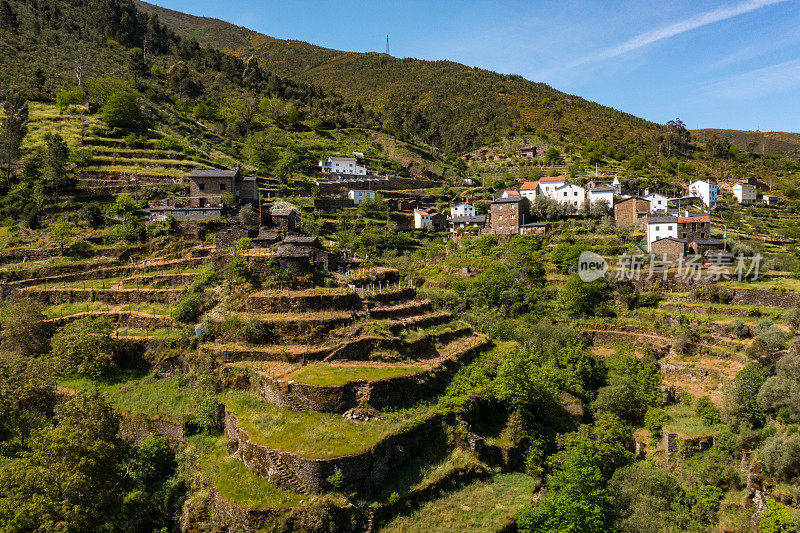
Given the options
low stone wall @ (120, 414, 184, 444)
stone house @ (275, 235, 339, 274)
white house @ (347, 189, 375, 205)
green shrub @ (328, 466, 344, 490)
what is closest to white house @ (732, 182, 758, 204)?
white house @ (347, 189, 375, 205)

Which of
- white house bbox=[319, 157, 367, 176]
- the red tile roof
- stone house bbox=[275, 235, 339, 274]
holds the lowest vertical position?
stone house bbox=[275, 235, 339, 274]

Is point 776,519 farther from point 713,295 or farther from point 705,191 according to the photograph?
point 705,191

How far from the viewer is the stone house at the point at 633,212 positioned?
4897 cm

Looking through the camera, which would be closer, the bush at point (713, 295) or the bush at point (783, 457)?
the bush at point (783, 457)

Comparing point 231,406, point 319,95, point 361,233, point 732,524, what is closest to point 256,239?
point 231,406

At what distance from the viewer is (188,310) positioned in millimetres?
23844

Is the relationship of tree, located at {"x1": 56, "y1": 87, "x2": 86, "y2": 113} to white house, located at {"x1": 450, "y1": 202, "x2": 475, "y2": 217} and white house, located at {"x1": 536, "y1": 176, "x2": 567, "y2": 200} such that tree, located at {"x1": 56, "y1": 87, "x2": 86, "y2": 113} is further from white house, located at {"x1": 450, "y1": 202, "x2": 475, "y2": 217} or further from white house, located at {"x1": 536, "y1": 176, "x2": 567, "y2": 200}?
white house, located at {"x1": 536, "y1": 176, "x2": 567, "y2": 200}

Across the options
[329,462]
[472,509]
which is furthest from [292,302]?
[472,509]

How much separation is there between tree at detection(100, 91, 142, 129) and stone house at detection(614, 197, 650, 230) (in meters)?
61.4

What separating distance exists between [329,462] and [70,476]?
28.5 ft

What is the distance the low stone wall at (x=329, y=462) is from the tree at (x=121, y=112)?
50193 mm

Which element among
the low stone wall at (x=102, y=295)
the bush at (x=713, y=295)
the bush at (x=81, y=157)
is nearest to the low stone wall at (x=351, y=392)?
the low stone wall at (x=102, y=295)

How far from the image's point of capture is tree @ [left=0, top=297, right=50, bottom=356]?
22.7 meters

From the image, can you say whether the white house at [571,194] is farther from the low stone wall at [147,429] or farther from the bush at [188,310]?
the low stone wall at [147,429]
